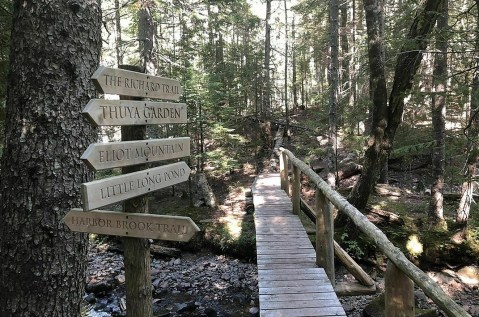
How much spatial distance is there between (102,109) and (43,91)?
95cm

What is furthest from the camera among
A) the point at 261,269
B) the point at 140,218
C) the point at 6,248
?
the point at 261,269

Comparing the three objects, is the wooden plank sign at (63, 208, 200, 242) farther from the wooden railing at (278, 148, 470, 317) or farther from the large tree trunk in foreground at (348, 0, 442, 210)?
the large tree trunk in foreground at (348, 0, 442, 210)

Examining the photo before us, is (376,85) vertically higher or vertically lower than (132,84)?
higher

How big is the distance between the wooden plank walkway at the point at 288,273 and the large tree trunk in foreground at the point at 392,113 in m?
2.55

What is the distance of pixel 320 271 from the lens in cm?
488

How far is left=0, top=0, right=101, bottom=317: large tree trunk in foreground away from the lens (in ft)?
9.48

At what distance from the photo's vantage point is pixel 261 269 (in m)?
5.07

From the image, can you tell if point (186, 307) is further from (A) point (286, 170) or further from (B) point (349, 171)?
(B) point (349, 171)

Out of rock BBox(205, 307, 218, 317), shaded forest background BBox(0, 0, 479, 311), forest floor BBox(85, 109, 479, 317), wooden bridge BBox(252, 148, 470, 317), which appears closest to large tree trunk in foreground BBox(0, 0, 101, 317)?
shaded forest background BBox(0, 0, 479, 311)

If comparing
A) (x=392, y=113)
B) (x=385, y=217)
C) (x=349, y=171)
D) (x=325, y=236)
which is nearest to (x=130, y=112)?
(x=325, y=236)

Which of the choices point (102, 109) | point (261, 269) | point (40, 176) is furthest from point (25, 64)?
point (261, 269)

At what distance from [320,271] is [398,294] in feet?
7.50

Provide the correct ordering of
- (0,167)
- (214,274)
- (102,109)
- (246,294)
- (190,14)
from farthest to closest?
(190,14) → (214,274) → (246,294) → (0,167) → (102,109)

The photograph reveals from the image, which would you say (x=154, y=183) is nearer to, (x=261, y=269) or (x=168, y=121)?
(x=168, y=121)
